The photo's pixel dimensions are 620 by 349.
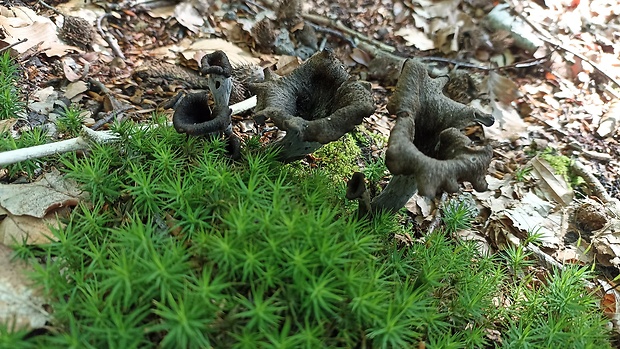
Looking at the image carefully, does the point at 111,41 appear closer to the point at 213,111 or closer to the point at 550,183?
the point at 213,111

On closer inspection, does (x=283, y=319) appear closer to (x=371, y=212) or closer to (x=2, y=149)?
(x=371, y=212)

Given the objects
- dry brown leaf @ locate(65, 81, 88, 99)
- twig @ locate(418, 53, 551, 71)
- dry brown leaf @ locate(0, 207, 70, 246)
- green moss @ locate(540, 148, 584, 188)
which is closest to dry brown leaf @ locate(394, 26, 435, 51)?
twig @ locate(418, 53, 551, 71)

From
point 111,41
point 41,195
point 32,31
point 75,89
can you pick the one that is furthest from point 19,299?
point 111,41

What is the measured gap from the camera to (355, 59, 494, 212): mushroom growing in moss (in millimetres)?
2529

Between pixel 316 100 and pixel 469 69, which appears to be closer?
pixel 316 100

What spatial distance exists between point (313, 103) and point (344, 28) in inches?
105

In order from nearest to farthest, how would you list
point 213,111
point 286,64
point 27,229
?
1. point 27,229
2. point 213,111
3. point 286,64

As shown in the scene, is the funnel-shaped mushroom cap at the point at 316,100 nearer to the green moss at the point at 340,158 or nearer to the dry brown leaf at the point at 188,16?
the green moss at the point at 340,158

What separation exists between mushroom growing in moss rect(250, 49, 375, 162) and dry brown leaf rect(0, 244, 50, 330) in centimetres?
155

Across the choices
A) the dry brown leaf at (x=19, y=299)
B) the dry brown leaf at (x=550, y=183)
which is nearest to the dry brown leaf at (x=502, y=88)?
the dry brown leaf at (x=550, y=183)

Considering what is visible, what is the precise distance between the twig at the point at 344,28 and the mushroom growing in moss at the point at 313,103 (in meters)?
2.47

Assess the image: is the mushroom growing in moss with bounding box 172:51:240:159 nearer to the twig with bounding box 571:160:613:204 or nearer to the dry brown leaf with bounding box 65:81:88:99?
the dry brown leaf with bounding box 65:81:88:99

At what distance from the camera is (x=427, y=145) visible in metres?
3.19

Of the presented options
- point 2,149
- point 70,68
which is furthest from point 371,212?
point 70,68
